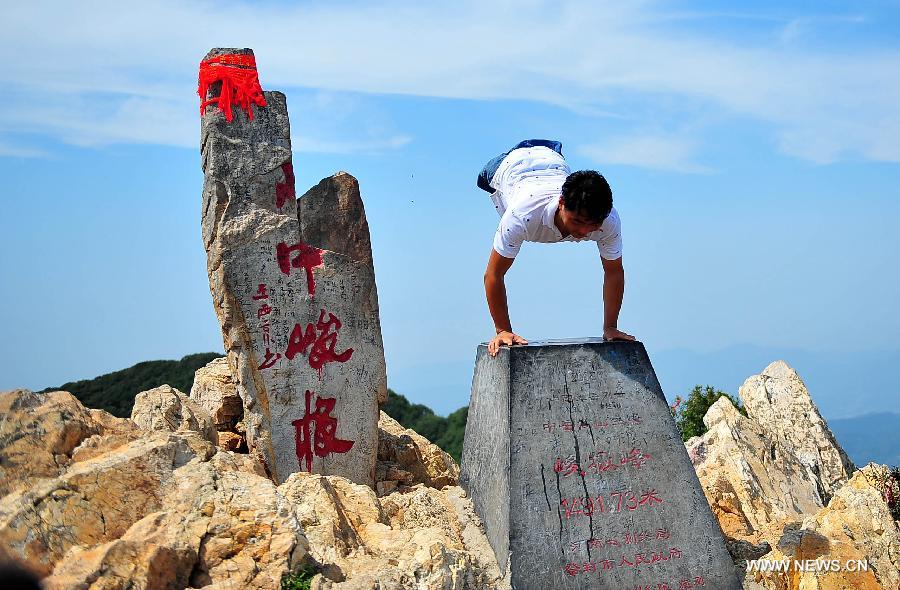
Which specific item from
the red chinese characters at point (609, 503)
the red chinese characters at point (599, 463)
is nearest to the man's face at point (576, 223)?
the red chinese characters at point (599, 463)

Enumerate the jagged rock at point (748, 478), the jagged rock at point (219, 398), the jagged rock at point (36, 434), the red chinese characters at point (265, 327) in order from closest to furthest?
the jagged rock at point (36, 434), the jagged rock at point (748, 478), the red chinese characters at point (265, 327), the jagged rock at point (219, 398)

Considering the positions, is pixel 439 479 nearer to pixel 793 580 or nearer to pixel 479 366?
pixel 479 366

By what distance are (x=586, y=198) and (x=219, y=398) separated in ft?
13.1

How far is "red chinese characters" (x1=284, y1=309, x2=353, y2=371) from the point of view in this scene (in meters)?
6.57

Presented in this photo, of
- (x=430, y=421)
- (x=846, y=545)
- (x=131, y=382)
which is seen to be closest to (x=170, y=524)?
(x=846, y=545)

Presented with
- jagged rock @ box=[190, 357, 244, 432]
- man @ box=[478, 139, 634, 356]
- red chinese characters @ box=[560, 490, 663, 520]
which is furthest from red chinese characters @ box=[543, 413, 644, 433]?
jagged rock @ box=[190, 357, 244, 432]

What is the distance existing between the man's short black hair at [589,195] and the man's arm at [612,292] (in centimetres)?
61

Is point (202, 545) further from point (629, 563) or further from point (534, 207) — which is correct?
point (534, 207)

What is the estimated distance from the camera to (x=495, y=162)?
557cm

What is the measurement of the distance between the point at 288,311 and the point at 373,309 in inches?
24.6

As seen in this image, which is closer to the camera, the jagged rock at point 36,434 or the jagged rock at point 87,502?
the jagged rock at point 87,502

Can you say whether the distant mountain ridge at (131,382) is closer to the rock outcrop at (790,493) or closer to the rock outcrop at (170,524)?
the rock outcrop at (790,493)

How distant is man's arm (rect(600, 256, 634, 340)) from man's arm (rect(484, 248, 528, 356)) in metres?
0.54

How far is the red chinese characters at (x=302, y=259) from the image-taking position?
660 cm
